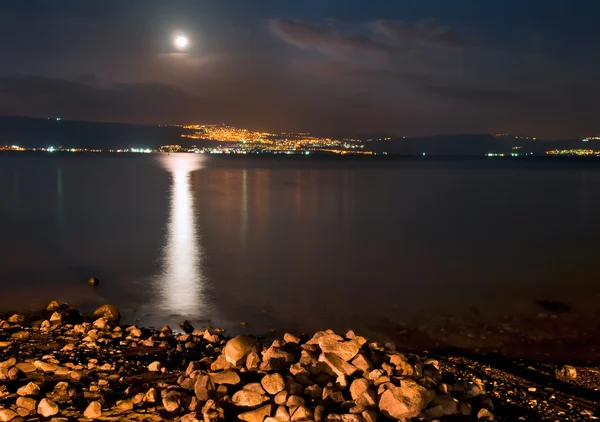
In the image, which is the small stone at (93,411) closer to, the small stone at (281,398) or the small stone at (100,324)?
the small stone at (281,398)

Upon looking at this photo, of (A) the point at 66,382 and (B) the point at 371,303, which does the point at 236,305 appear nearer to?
(B) the point at 371,303

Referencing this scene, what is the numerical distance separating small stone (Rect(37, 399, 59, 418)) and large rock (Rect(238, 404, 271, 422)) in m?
1.87

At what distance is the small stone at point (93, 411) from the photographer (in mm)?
5063

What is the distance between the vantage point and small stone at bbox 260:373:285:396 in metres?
5.31

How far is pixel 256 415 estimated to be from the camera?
4965 millimetres

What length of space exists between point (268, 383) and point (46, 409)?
2.22m

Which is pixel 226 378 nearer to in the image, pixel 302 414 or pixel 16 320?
pixel 302 414

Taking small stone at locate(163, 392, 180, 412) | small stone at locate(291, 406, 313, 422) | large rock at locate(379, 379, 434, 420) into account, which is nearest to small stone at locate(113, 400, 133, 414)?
small stone at locate(163, 392, 180, 412)

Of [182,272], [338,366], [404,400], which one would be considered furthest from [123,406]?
[182,272]

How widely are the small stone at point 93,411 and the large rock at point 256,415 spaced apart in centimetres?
142

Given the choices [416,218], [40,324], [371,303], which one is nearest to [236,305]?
[371,303]

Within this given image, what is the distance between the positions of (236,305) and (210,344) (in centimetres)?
294

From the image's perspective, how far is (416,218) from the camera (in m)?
25.7

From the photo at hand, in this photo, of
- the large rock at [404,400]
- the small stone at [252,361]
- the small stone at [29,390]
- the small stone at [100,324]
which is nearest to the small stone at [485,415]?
the large rock at [404,400]
